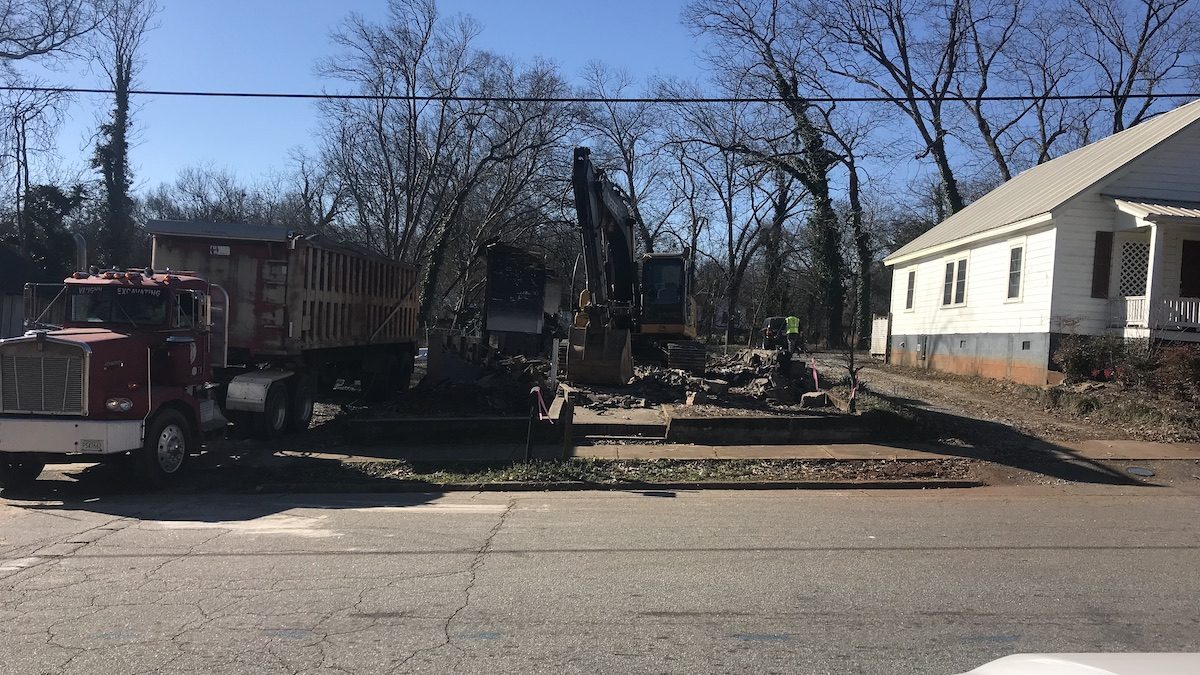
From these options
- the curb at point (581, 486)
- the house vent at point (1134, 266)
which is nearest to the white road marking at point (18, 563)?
the curb at point (581, 486)

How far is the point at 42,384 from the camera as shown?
894cm

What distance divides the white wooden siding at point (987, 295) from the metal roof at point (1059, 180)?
2.29 feet

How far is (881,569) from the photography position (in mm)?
5949

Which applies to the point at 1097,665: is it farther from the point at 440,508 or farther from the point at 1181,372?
the point at 1181,372

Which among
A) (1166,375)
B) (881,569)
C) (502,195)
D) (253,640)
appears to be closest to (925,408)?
(1166,375)

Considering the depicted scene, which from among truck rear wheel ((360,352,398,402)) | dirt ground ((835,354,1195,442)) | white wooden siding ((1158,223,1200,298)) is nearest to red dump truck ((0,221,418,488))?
truck rear wheel ((360,352,398,402))

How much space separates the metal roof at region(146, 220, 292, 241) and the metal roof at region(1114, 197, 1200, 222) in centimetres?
1806

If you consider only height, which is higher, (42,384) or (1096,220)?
(1096,220)

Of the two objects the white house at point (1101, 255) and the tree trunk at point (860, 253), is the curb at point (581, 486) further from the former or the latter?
the tree trunk at point (860, 253)

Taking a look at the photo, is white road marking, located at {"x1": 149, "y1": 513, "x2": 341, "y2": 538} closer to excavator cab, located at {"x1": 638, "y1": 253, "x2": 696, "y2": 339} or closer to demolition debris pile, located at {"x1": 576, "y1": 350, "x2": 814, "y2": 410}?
demolition debris pile, located at {"x1": 576, "y1": 350, "x2": 814, "y2": 410}

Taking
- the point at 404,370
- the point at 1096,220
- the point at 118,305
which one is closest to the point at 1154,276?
the point at 1096,220

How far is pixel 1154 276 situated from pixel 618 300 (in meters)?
12.2

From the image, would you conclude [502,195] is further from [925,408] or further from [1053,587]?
[1053,587]

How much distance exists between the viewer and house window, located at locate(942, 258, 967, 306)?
24.0 metres
